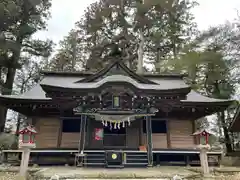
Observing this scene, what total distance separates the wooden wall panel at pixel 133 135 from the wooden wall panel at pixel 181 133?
185cm

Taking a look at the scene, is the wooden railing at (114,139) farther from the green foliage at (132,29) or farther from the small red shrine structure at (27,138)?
the green foliage at (132,29)

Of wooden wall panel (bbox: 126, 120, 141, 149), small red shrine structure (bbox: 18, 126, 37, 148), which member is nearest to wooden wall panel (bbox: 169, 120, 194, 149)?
wooden wall panel (bbox: 126, 120, 141, 149)

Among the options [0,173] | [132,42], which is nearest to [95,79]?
[0,173]

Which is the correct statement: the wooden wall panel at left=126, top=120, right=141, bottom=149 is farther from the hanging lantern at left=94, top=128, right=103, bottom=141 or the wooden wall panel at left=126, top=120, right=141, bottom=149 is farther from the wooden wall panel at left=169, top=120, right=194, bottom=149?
the wooden wall panel at left=169, top=120, right=194, bottom=149

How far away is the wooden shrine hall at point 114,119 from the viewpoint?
8406 millimetres

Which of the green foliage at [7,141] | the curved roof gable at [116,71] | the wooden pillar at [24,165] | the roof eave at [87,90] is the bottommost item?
the wooden pillar at [24,165]

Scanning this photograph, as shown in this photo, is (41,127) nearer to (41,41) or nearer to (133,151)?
(133,151)

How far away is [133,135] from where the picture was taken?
32.1ft

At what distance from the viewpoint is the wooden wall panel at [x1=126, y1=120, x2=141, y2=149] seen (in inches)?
380

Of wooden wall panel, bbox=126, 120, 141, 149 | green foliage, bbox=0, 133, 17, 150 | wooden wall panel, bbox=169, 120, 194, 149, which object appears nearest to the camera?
wooden wall panel, bbox=126, 120, 141, 149

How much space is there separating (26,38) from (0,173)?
1385 centimetres

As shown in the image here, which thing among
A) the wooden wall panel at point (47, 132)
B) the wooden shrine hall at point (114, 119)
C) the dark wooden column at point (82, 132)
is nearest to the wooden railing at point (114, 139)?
the wooden shrine hall at point (114, 119)

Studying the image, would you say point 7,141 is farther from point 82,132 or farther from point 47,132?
point 82,132

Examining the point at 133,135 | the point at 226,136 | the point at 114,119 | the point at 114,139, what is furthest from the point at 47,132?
the point at 226,136
